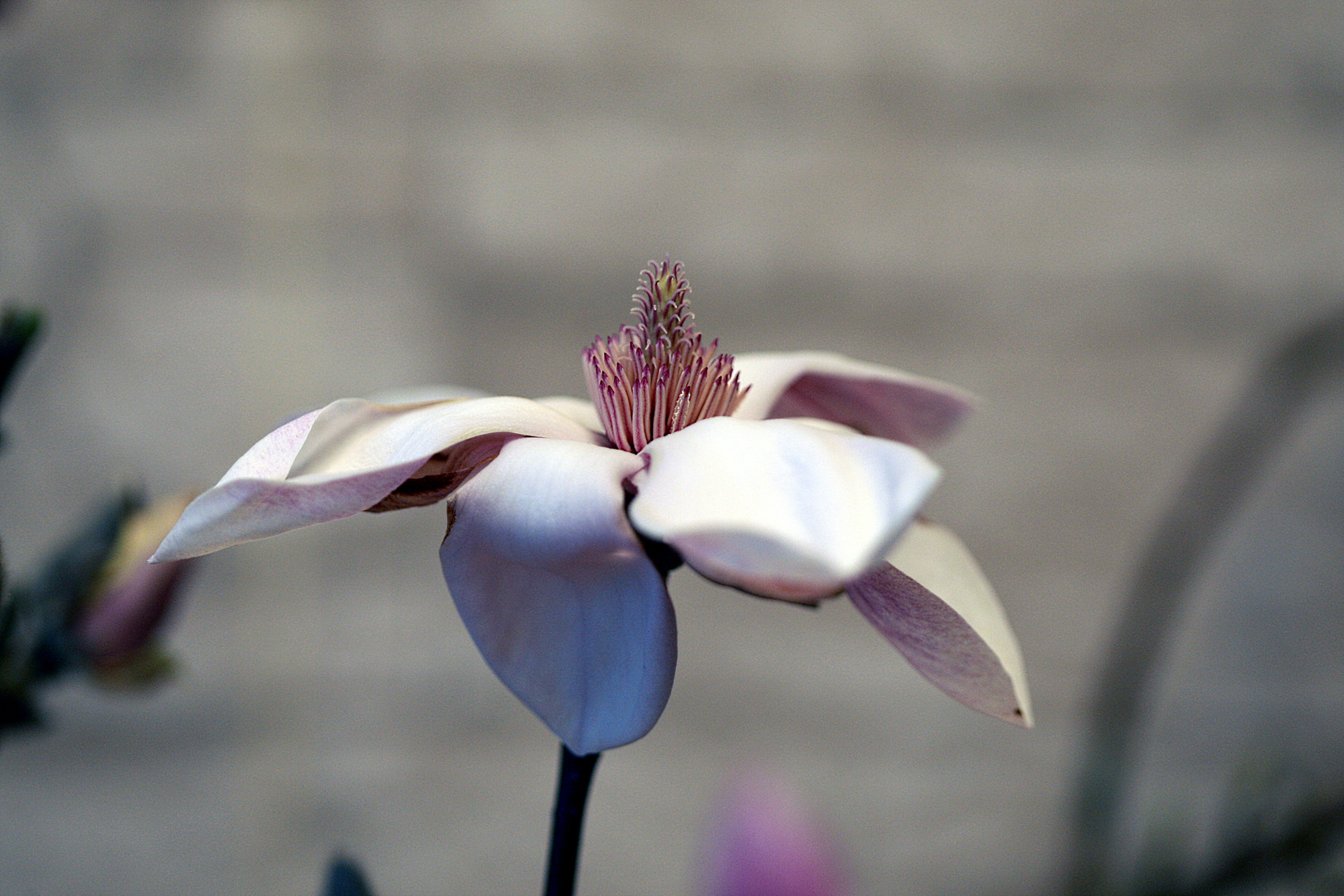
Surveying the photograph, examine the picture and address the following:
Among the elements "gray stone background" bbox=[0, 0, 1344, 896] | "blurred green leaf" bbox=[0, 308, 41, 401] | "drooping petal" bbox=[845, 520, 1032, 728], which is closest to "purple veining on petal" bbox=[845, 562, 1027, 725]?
"drooping petal" bbox=[845, 520, 1032, 728]

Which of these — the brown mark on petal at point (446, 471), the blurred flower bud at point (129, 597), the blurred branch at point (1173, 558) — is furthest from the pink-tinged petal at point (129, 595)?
the blurred branch at point (1173, 558)

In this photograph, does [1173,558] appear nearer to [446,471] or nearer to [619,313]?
[619,313]

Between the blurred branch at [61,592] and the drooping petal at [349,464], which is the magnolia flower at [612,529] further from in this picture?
the blurred branch at [61,592]

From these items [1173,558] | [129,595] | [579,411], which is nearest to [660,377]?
[579,411]

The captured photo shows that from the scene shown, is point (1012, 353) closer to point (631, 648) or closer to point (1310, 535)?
point (1310, 535)

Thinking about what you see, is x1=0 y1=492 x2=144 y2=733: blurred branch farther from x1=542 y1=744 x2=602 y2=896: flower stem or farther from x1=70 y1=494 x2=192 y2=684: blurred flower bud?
x1=542 y1=744 x2=602 y2=896: flower stem

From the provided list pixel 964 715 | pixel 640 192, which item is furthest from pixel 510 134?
pixel 964 715

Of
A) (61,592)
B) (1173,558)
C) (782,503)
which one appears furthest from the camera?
(1173,558)
